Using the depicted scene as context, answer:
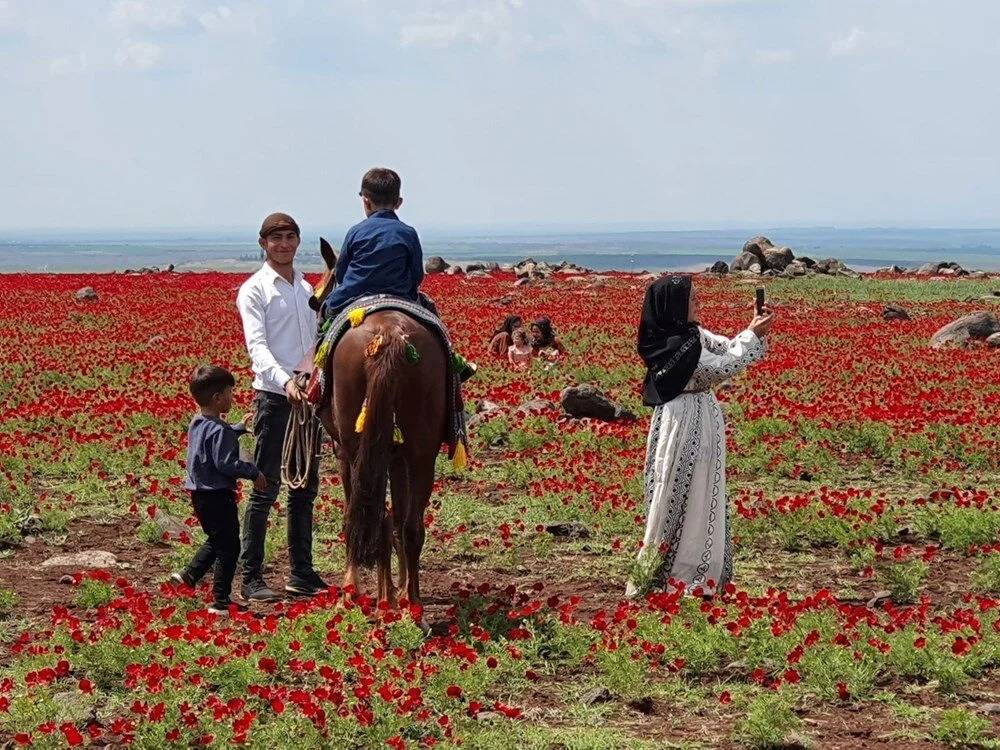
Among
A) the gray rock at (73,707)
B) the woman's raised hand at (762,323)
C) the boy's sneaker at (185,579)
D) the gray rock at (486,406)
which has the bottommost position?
the gray rock at (73,707)

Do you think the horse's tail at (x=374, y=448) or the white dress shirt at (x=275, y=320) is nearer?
the horse's tail at (x=374, y=448)

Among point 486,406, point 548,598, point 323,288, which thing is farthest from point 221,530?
point 486,406

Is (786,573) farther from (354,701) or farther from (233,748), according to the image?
(233,748)

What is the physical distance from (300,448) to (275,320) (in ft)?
3.16

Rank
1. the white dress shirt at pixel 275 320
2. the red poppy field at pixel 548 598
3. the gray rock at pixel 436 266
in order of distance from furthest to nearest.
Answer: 1. the gray rock at pixel 436 266
2. the white dress shirt at pixel 275 320
3. the red poppy field at pixel 548 598

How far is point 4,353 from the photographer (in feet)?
83.4

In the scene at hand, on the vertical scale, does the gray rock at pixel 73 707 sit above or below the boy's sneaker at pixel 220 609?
above

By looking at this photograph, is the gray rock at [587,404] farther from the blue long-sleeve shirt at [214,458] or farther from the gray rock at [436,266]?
the gray rock at [436,266]

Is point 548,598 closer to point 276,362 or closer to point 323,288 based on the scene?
point 276,362

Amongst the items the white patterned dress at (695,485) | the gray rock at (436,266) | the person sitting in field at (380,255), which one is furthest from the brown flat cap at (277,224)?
the gray rock at (436,266)

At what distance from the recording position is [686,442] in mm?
9781

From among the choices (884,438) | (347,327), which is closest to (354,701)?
(347,327)

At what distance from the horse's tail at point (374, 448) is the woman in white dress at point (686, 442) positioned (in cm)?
206

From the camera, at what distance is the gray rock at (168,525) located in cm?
1172
